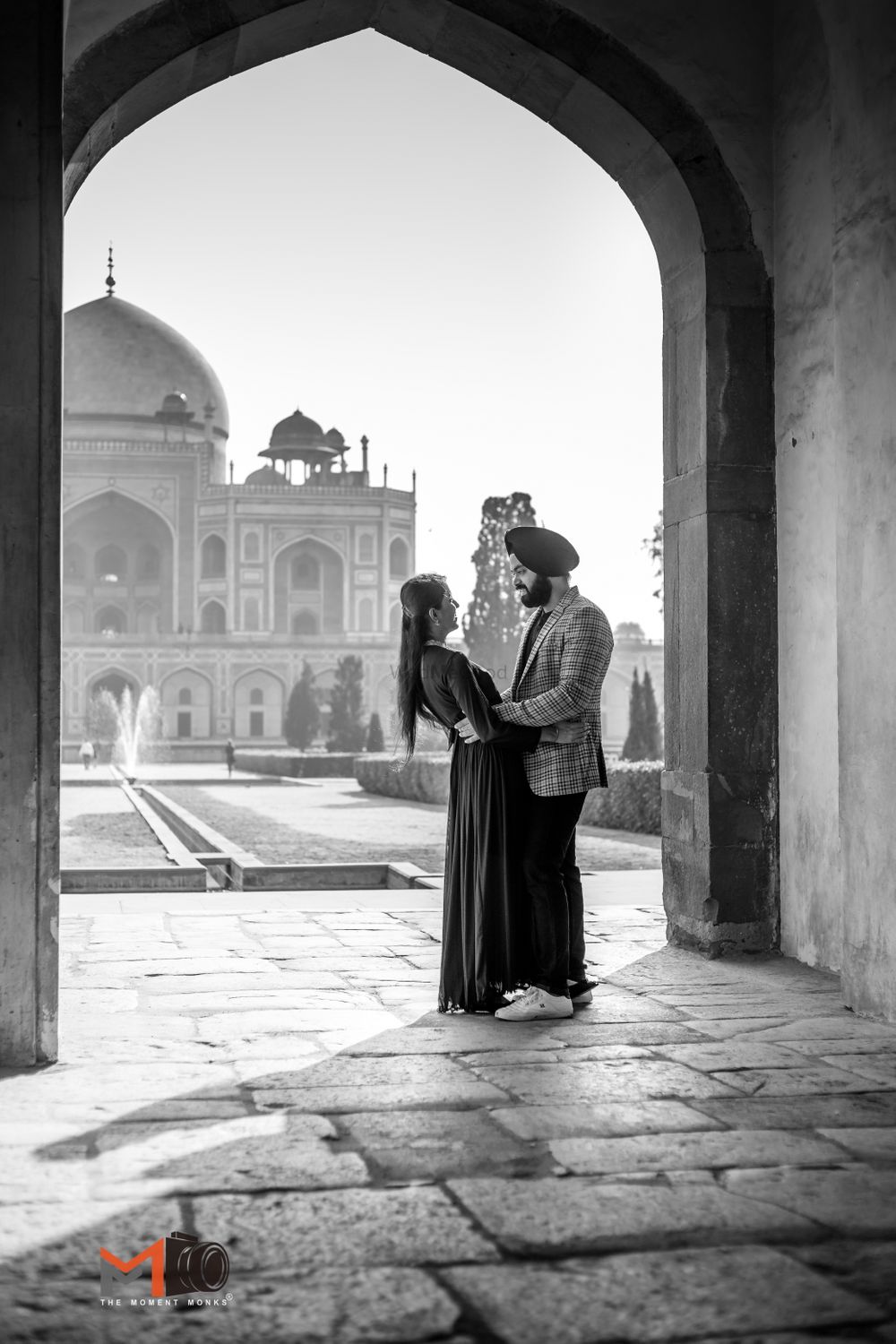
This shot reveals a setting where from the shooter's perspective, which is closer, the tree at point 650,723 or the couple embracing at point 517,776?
the couple embracing at point 517,776

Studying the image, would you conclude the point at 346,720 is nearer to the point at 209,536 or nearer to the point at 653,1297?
the point at 209,536

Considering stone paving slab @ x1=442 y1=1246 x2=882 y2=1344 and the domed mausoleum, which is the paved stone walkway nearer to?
stone paving slab @ x1=442 y1=1246 x2=882 y2=1344

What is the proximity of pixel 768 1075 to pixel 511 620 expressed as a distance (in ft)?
89.0

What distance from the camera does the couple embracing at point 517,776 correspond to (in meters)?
3.25

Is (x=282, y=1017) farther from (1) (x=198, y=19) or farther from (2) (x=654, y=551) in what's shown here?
(2) (x=654, y=551)

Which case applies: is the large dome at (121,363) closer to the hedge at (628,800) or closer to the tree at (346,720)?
the tree at (346,720)

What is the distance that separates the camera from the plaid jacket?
3.25m

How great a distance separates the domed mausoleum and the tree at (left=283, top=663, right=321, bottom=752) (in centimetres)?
628

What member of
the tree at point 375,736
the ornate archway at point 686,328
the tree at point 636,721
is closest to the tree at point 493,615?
the tree at point 375,736

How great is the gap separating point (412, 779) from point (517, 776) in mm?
12207

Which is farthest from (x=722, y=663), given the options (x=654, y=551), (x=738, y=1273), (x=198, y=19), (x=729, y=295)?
(x=654, y=551)

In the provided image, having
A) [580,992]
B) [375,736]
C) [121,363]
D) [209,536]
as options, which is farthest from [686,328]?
[121,363]

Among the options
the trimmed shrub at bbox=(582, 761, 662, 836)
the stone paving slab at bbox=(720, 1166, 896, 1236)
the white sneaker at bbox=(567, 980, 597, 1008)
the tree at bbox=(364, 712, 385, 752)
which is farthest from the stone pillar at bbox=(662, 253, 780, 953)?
the tree at bbox=(364, 712, 385, 752)

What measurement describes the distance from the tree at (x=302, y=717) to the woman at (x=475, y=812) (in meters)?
31.5
